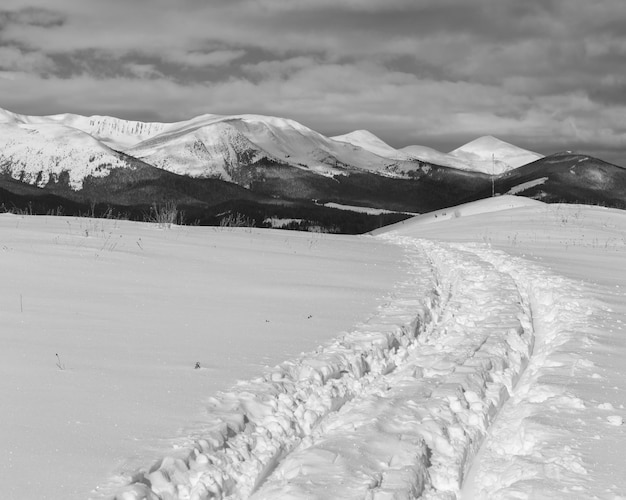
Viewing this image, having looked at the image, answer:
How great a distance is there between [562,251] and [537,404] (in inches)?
672

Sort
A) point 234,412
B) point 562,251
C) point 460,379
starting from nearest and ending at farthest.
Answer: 1. point 234,412
2. point 460,379
3. point 562,251

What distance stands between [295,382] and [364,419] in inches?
43.6

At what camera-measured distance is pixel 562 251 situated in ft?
72.2

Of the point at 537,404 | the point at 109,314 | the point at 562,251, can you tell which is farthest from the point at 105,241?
the point at 562,251

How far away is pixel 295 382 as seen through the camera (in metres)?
6.74

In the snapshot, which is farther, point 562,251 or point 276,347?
point 562,251

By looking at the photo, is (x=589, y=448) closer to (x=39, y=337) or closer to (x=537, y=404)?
(x=537, y=404)

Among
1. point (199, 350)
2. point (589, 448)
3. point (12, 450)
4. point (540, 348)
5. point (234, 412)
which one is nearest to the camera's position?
point (12, 450)

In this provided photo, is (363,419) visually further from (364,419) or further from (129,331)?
(129,331)

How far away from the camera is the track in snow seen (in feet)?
15.3

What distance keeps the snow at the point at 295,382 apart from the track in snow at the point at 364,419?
21 millimetres

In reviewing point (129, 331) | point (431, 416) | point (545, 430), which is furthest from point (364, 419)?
point (129, 331)

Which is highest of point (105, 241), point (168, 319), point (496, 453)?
point (105, 241)

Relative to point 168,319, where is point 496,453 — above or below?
below
